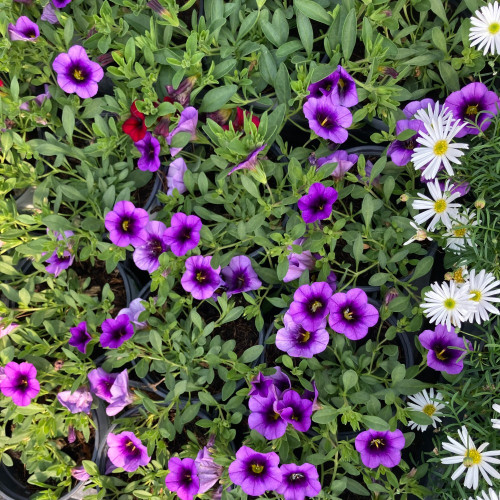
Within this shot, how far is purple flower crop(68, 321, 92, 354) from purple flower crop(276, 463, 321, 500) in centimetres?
62

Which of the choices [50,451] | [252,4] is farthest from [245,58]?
[50,451]

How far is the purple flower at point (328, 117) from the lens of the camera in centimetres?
129

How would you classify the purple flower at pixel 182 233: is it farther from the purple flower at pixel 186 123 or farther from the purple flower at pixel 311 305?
the purple flower at pixel 311 305

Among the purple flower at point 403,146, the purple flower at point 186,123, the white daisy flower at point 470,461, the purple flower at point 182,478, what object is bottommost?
the purple flower at point 182,478

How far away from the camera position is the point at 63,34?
1507 millimetres

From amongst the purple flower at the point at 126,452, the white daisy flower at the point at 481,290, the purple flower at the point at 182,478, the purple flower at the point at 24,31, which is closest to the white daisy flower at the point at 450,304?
the white daisy flower at the point at 481,290

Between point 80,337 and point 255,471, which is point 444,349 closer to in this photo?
point 255,471

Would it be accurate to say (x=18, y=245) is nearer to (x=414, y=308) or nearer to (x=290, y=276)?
(x=290, y=276)

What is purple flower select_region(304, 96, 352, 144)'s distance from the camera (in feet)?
4.23

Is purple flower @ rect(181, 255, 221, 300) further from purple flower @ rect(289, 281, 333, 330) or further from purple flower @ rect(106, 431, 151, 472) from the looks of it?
purple flower @ rect(106, 431, 151, 472)

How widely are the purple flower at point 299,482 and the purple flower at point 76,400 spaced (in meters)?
0.58

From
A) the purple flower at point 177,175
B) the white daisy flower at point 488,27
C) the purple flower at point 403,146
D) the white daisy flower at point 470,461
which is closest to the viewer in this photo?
the white daisy flower at point 470,461

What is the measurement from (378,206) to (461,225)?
0.22 metres

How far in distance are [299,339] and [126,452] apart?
1.78 ft
